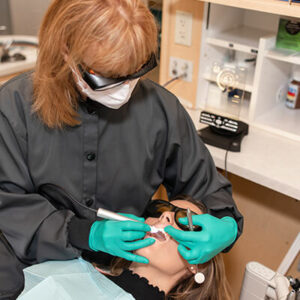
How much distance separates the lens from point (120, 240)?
3.95 ft

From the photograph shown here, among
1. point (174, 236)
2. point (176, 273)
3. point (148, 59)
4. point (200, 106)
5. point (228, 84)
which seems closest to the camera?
point (148, 59)

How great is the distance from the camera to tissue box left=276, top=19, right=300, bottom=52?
1729 millimetres

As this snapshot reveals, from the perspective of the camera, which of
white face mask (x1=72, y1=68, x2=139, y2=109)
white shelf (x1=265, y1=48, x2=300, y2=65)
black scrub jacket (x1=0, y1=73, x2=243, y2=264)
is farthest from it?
white shelf (x1=265, y1=48, x2=300, y2=65)

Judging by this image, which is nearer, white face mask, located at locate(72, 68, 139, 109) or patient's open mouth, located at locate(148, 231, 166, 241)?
white face mask, located at locate(72, 68, 139, 109)

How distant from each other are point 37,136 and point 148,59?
41cm

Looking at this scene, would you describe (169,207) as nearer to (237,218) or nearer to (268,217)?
(237,218)

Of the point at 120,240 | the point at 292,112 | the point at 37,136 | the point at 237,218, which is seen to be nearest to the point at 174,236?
the point at 120,240

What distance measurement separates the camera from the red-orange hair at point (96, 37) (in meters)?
1.03

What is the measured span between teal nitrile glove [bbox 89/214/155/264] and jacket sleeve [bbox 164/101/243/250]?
0.98 ft

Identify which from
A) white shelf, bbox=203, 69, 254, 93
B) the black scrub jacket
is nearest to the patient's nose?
the black scrub jacket

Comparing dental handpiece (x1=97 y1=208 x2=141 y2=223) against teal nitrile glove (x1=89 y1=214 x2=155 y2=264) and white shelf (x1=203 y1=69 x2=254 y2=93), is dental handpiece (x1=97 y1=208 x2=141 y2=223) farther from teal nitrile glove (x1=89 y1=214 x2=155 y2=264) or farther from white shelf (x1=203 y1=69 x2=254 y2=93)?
white shelf (x1=203 y1=69 x2=254 y2=93)

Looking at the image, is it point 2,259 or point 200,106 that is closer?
point 2,259

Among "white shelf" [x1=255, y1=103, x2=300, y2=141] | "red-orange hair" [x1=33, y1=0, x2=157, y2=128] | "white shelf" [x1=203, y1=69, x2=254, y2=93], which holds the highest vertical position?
"red-orange hair" [x1=33, y1=0, x2=157, y2=128]

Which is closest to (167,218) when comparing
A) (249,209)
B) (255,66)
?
(249,209)
